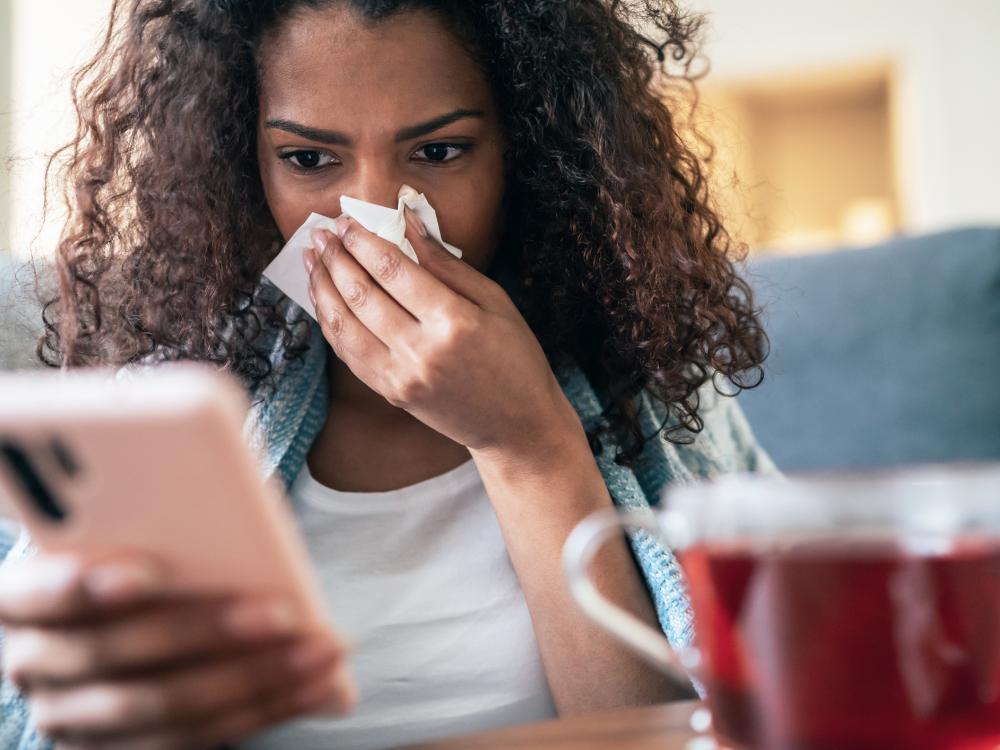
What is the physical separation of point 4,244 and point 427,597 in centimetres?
107

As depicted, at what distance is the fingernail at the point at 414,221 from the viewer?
966 millimetres

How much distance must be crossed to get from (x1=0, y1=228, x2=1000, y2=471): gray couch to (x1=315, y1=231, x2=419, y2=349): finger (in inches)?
27.4

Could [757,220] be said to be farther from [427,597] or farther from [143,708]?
[143,708]

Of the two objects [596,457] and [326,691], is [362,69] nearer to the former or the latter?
[596,457]

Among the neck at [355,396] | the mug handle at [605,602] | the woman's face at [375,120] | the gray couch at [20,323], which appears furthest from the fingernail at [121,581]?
the gray couch at [20,323]

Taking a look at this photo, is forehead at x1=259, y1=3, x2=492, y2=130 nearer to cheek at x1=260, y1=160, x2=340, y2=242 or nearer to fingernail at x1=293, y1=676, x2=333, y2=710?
cheek at x1=260, y1=160, x2=340, y2=242

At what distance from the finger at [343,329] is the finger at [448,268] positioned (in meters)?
0.08

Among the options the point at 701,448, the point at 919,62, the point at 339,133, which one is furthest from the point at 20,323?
the point at 919,62

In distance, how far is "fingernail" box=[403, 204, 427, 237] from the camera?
3.17 feet

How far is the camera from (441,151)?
100 cm

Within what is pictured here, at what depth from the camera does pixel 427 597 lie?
3.39 ft

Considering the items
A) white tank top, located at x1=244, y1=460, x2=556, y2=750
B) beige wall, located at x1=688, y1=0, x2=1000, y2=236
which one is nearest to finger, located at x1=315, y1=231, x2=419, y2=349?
white tank top, located at x1=244, y1=460, x2=556, y2=750

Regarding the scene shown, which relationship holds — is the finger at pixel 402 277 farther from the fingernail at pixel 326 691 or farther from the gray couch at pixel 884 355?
the gray couch at pixel 884 355

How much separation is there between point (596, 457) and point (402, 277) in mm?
299
